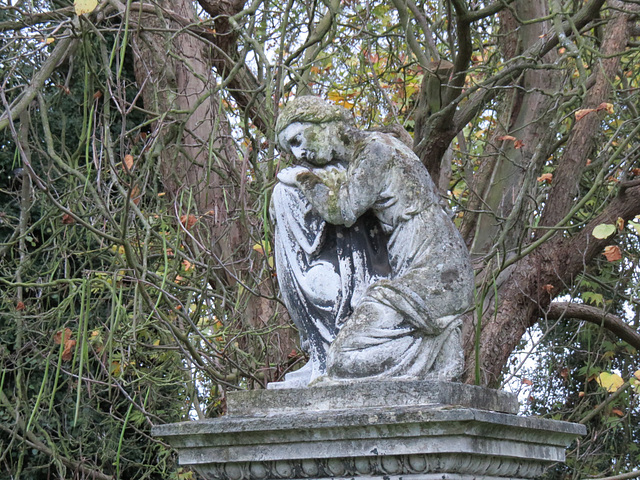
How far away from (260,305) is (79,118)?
3225mm

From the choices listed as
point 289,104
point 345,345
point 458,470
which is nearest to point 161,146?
point 289,104

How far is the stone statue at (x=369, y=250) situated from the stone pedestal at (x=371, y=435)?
0.16 metres

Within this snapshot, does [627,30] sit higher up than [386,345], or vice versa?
[627,30]

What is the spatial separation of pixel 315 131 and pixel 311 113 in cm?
8

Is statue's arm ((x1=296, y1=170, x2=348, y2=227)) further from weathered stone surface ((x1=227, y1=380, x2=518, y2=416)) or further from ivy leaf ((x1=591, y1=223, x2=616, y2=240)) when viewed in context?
ivy leaf ((x1=591, y1=223, x2=616, y2=240))

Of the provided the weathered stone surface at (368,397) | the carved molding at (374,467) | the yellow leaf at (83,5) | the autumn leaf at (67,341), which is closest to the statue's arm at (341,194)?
the weathered stone surface at (368,397)

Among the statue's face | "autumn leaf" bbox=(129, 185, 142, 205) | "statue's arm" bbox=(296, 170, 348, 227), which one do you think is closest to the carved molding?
"statue's arm" bbox=(296, 170, 348, 227)

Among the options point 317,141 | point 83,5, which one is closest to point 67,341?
point 83,5

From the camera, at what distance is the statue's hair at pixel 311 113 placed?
12.9 ft

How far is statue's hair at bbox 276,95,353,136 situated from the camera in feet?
12.9

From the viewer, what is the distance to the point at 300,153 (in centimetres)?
395

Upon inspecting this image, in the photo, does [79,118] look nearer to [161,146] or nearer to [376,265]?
[161,146]

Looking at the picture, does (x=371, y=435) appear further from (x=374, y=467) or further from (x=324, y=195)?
(x=324, y=195)

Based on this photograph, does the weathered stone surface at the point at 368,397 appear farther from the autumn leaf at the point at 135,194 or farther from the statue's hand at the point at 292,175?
the autumn leaf at the point at 135,194
